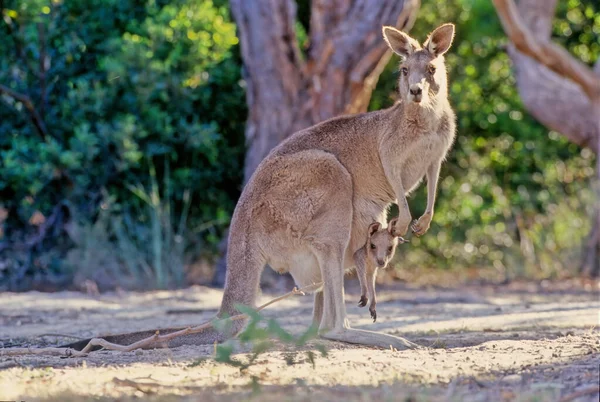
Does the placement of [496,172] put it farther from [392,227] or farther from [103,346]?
[103,346]

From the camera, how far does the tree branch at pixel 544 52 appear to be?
387 inches

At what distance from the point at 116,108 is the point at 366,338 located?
5973mm

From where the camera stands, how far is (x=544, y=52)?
10359mm

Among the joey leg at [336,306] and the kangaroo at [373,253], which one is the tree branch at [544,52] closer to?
the kangaroo at [373,253]

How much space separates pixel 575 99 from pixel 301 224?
7.30m

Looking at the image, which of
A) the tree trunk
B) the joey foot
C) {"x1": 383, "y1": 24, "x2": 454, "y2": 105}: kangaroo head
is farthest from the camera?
the tree trunk

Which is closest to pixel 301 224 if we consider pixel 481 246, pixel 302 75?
pixel 302 75

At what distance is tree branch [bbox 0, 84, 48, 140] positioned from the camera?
9898 millimetres

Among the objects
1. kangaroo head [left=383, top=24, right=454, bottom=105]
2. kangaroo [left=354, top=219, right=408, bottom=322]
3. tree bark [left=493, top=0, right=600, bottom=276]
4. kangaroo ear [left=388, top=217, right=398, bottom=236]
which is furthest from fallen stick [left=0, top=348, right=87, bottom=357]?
tree bark [left=493, top=0, right=600, bottom=276]

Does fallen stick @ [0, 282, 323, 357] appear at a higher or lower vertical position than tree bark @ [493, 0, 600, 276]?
lower

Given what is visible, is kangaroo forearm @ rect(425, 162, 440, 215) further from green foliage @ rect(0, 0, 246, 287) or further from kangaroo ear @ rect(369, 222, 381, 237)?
green foliage @ rect(0, 0, 246, 287)

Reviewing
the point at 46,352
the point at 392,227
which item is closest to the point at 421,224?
the point at 392,227

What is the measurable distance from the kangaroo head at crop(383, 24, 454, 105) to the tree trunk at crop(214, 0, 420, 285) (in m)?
3.97

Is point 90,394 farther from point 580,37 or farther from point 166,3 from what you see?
point 580,37
